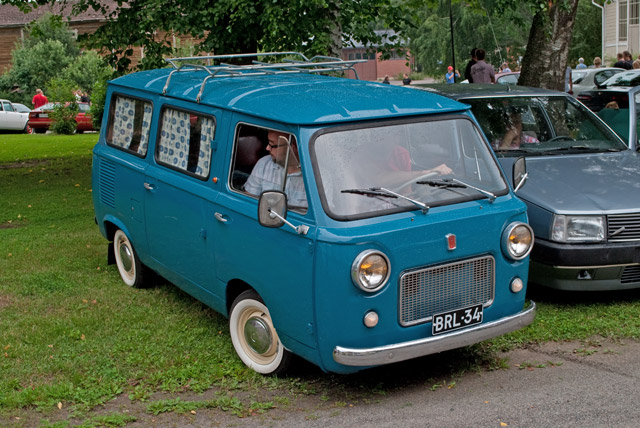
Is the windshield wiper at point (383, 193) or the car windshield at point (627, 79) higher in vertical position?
the car windshield at point (627, 79)

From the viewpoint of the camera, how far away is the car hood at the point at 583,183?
275 inches

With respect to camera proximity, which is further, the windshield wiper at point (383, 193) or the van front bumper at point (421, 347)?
the windshield wiper at point (383, 193)

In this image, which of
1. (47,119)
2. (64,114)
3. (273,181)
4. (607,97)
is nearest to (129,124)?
(273,181)

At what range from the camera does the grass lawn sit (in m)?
5.61

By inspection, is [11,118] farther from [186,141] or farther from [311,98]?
[311,98]

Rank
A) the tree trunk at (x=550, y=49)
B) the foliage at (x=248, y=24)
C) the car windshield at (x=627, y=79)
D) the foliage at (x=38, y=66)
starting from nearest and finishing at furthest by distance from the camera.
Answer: the foliage at (x=248, y=24), the tree trunk at (x=550, y=49), the car windshield at (x=627, y=79), the foliage at (x=38, y=66)

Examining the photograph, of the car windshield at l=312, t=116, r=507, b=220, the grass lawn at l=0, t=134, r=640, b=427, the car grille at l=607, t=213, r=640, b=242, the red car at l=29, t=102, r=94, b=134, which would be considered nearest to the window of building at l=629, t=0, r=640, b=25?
the red car at l=29, t=102, r=94, b=134

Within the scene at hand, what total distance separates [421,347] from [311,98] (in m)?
1.84

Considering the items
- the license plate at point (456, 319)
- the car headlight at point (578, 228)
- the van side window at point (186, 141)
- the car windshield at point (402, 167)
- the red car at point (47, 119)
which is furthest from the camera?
the red car at point (47, 119)

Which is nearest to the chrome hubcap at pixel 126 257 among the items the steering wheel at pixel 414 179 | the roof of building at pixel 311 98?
the roof of building at pixel 311 98

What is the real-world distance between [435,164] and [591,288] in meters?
2.15

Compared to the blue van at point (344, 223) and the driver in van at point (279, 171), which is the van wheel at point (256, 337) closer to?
the blue van at point (344, 223)

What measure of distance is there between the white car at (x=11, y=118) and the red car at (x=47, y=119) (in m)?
0.53

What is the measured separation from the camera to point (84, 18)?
5431 cm
